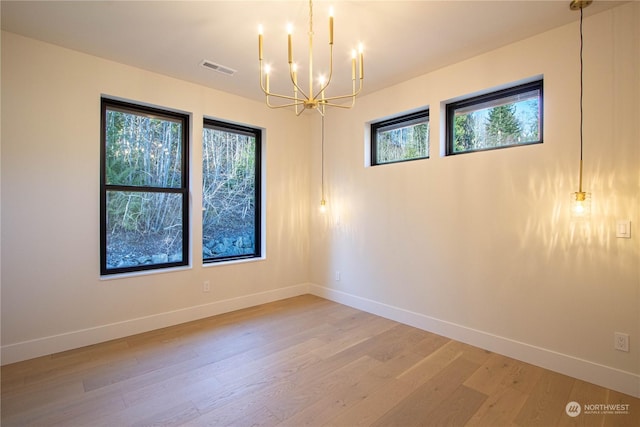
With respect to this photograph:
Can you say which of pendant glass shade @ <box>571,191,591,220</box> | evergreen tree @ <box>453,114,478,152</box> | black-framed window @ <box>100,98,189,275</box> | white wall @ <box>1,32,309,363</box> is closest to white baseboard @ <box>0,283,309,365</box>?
white wall @ <box>1,32,309,363</box>

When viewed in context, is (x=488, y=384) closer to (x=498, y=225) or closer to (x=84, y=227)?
(x=498, y=225)

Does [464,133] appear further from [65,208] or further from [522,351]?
[65,208]

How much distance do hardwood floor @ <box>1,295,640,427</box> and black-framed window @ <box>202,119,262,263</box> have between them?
124cm

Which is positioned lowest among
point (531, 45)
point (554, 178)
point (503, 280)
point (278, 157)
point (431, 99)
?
point (503, 280)

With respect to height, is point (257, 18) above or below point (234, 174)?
above

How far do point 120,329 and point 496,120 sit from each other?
164 inches

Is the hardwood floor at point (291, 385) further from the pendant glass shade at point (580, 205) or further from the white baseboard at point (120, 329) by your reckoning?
the pendant glass shade at point (580, 205)

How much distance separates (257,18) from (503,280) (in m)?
2.98

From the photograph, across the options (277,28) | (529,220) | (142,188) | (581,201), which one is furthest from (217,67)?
(581,201)

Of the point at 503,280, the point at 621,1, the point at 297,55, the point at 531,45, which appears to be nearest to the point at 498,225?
the point at 503,280

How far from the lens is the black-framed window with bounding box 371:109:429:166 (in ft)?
11.3

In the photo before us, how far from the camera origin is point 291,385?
7.42 feet

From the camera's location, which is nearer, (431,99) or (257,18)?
(257,18)

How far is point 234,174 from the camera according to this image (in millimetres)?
4105
